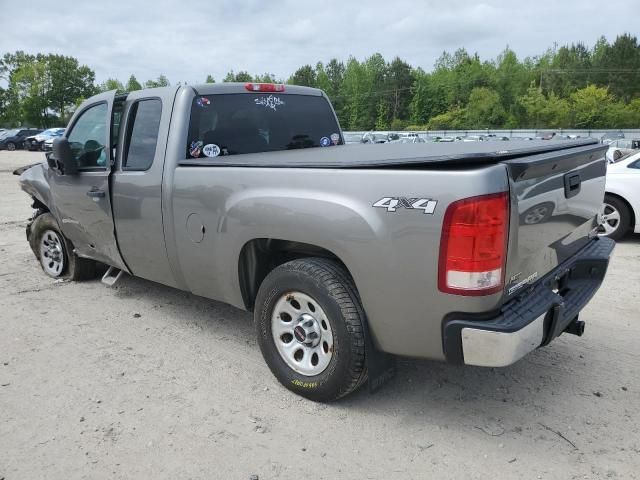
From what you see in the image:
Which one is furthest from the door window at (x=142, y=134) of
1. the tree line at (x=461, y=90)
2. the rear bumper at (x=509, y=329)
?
the tree line at (x=461, y=90)

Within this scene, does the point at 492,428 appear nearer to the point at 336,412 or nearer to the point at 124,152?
the point at 336,412

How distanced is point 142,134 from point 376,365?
2.58m

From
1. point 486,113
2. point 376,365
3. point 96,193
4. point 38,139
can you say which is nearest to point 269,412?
point 376,365

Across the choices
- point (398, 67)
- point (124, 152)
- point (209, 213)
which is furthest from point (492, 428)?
point (398, 67)

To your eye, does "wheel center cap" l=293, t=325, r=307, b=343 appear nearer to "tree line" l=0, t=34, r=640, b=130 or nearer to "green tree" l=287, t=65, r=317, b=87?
"tree line" l=0, t=34, r=640, b=130

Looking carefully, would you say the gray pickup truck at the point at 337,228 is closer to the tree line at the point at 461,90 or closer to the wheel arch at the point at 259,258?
the wheel arch at the point at 259,258

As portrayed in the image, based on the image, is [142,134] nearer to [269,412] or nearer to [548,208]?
[269,412]

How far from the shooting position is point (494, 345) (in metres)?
2.53

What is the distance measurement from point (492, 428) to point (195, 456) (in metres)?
1.61

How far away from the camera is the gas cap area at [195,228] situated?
3688 mm

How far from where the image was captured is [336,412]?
10.5ft

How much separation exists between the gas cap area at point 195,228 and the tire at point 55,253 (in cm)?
244

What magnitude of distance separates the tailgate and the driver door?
3.24 meters

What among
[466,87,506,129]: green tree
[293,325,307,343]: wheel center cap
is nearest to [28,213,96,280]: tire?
[293,325,307,343]: wheel center cap
